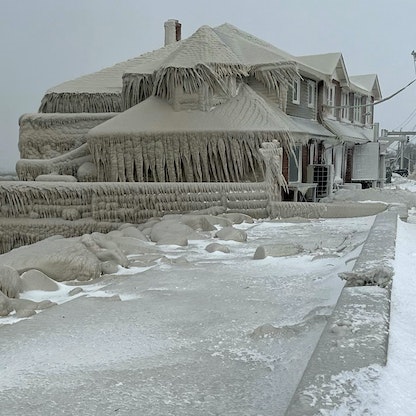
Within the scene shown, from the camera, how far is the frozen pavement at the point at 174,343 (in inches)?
113

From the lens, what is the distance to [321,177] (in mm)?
20906

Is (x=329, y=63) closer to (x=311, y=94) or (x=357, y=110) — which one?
(x=311, y=94)

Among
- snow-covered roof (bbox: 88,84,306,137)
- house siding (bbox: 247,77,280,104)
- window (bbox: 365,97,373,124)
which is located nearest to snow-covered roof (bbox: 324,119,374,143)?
window (bbox: 365,97,373,124)

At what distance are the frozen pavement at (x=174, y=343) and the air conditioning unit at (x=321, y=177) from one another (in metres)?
14.6

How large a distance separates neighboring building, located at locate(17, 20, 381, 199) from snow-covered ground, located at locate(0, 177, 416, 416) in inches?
394

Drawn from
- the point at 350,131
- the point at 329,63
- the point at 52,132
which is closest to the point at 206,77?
the point at 52,132

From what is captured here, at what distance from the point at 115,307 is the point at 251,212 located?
23.2ft

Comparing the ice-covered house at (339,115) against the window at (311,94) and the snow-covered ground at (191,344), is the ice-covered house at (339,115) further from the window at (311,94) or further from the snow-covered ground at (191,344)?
the snow-covered ground at (191,344)

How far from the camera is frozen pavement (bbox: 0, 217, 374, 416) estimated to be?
2.88 m

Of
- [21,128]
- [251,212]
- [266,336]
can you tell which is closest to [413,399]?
[266,336]

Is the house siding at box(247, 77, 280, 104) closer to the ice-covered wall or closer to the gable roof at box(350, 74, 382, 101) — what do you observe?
the ice-covered wall

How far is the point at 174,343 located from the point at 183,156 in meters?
12.8

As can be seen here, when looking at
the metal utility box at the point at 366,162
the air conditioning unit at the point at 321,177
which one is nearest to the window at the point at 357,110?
the metal utility box at the point at 366,162

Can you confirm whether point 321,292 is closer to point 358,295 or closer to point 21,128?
point 358,295
